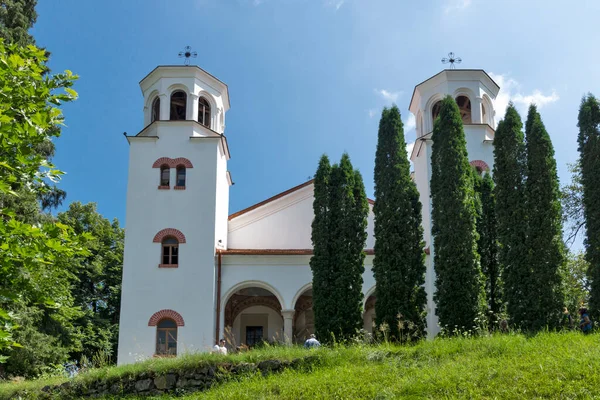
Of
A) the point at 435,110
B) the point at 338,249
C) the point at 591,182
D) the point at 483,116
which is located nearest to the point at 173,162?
the point at 338,249

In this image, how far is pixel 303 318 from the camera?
2403 centimetres

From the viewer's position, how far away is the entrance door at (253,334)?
78.9 ft

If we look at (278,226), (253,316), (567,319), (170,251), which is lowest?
(567,319)

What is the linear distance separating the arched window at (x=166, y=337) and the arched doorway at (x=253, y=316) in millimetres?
3676

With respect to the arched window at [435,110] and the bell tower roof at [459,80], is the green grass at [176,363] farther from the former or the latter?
the bell tower roof at [459,80]

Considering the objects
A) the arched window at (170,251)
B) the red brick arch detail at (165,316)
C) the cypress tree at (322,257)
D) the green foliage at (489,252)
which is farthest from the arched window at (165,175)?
the green foliage at (489,252)

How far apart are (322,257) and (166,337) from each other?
588 cm

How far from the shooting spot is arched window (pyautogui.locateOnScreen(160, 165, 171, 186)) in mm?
21609

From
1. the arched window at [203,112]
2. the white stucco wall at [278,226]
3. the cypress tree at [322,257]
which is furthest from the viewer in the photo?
the white stucco wall at [278,226]

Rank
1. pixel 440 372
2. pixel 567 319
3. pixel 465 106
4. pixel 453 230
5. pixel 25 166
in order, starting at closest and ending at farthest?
pixel 25 166 < pixel 440 372 < pixel 567 319 < pixel 453 230 < pixel 465 106

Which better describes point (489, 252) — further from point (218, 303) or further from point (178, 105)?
point (178, 105)

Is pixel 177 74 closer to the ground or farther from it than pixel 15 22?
closer to the ground

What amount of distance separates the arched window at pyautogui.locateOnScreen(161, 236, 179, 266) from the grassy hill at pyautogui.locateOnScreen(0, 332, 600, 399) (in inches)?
319

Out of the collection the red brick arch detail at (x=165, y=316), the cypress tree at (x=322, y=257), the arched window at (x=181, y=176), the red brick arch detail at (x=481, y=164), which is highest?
the red brick arch detail at (x=481, y=164)
